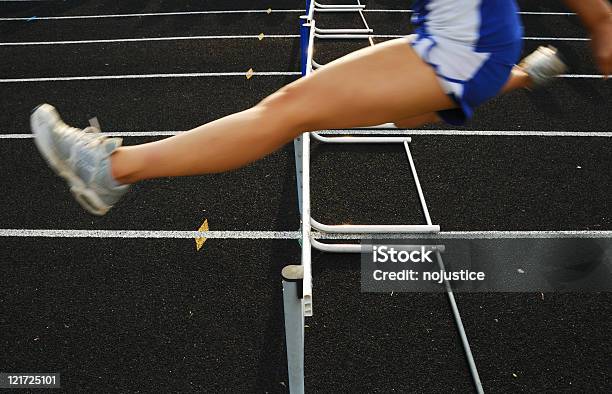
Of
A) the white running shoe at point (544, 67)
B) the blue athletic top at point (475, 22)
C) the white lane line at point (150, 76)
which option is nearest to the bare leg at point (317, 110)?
the blue athletic top at point (475, 22)

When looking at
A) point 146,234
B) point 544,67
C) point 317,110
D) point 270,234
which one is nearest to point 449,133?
point 270,234

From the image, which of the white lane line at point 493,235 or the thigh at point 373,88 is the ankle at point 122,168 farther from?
the white lane line at point 493,235

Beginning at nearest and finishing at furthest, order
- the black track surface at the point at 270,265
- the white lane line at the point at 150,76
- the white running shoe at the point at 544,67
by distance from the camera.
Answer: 1. the white running shoe at the point at 544,67
2. the black track surface at the point at 270,265
3. the white lane line at the point at 150,76

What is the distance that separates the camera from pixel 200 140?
1.45 m

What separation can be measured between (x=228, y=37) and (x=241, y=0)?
2124 millimetres

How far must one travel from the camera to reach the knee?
1.41 meters

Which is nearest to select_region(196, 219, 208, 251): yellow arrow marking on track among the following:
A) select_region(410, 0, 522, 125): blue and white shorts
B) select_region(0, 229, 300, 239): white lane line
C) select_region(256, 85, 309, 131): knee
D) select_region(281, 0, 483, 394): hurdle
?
select_region(0, 229, 300, 239): white lane line

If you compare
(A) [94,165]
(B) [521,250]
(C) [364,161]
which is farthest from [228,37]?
(A) [94,165]

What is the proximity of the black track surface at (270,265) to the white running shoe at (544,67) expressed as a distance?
1.18 meters

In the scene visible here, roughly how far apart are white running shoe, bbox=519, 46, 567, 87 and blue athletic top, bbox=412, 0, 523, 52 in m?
0.69

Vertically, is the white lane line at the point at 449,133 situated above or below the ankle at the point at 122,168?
below

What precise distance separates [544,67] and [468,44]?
0.84m

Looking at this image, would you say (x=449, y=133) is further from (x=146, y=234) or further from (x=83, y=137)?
(x=83, y=137)

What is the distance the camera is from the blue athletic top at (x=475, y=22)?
132 centimetres
